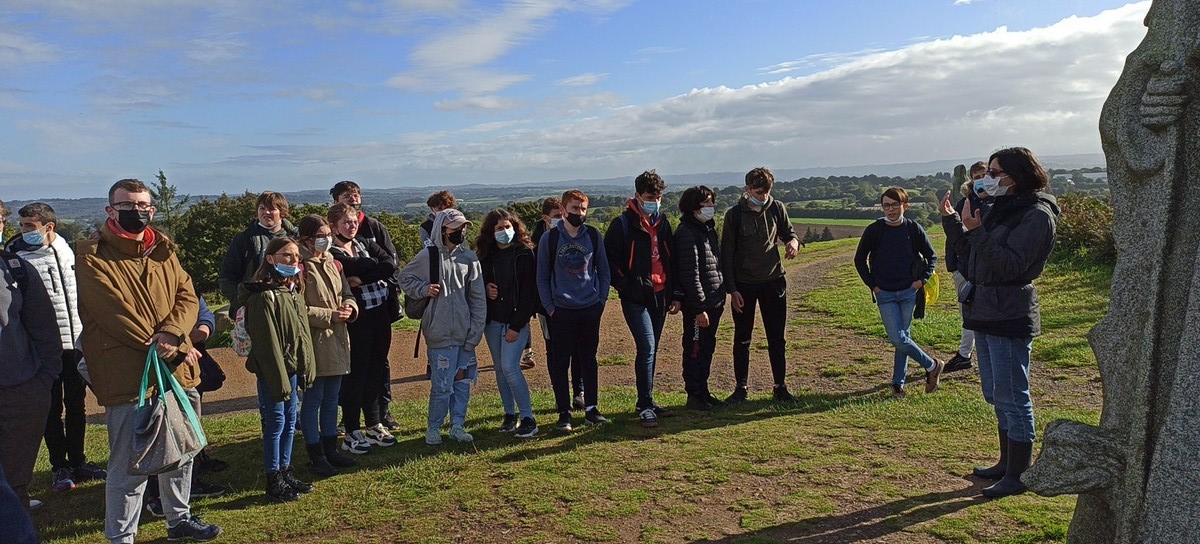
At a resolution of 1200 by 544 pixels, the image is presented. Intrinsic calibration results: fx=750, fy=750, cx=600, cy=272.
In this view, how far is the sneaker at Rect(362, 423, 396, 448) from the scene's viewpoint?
6768 mm

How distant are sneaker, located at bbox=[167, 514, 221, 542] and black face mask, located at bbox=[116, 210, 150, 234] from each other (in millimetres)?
1911

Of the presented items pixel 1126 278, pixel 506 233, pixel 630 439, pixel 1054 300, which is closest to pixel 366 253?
pixel 506 233

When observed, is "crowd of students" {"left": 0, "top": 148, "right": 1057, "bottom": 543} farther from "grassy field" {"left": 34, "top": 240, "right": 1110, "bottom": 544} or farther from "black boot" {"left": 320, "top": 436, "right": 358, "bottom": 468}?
"grassy field" {"left": 34, "top": 240, "right": 1110, "bottom": 544}

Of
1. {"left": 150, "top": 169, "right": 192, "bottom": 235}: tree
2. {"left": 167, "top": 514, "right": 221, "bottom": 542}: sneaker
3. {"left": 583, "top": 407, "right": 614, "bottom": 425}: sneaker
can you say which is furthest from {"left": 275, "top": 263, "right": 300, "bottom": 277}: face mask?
{"left": 150, "top": 169, "right": 192, "bottom": 235}: tree

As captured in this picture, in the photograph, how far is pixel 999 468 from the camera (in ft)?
17.3

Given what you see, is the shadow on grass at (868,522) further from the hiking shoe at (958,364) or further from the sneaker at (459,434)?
the hiking shoe at (958,364)

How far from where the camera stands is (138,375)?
14.7ft

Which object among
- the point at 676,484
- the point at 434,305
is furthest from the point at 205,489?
the point at 676,484

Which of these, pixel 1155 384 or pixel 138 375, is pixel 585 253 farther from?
pixel 1155 384

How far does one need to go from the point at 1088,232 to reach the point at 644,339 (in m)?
12.9

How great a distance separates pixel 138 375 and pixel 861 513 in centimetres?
457

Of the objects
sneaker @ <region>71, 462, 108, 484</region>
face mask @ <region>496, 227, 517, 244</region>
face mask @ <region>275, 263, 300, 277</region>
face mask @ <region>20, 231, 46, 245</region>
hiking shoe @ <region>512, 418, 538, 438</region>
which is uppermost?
face mask @ <region>20, 231, 46, 245</region>

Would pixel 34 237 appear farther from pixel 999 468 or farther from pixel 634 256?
pixel 999 468

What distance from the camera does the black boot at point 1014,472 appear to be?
4.96 m
